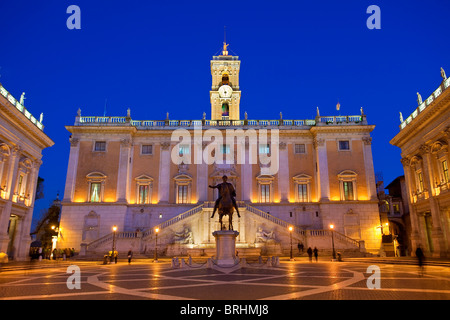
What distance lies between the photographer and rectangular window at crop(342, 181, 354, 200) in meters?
38.0

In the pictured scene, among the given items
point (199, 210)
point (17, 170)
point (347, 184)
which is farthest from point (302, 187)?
point (17, 170)

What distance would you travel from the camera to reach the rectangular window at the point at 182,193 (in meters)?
38.8

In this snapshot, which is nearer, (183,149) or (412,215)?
(412,215)

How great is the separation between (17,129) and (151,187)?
15.3 metres

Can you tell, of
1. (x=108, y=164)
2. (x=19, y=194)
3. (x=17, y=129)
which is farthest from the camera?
(x=108, y=164)

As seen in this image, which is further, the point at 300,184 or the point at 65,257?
the point at 300,184

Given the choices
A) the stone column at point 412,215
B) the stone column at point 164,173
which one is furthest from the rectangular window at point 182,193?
the stone column at point 412,215

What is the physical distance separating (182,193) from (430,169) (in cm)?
2586

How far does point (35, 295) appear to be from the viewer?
9344mm

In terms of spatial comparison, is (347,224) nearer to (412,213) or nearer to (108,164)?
(412,213)

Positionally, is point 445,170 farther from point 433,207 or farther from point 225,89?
point 225,89

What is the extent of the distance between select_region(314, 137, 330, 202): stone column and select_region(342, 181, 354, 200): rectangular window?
213cm

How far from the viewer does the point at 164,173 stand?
1548 inches
